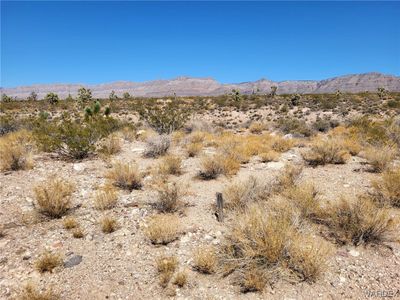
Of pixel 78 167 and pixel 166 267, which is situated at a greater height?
pixel 78 167

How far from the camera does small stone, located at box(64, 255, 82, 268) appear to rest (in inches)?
162

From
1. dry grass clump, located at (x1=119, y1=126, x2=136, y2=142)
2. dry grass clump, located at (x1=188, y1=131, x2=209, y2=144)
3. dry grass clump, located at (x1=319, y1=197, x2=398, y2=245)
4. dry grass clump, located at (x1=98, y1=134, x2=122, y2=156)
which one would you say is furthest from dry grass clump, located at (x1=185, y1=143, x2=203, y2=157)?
dry grass clump, located at (x1=319, y1=197, x2=398, y2=245)

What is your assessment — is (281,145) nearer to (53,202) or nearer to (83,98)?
(53,202)

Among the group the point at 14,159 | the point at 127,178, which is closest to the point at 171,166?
the point at 127,178

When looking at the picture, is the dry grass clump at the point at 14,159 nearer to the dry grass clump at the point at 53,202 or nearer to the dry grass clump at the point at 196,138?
the dry grass clump at the point at 53,202

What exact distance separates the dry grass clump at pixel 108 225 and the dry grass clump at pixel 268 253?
6.20 ft

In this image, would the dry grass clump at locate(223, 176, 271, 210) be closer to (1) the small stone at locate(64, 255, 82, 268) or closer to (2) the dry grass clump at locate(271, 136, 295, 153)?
(1) the small stone at locate(64, 255, 82, 268)

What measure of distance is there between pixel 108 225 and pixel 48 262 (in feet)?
3.58

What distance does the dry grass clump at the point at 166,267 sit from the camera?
12.3 feet

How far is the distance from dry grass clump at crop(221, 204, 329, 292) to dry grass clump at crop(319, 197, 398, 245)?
60cm

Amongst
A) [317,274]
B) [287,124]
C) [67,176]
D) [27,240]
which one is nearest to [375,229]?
[317,274]

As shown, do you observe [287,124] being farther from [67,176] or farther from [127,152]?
[67,176]

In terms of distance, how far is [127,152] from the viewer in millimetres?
10430

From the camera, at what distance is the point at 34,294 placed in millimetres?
3332
